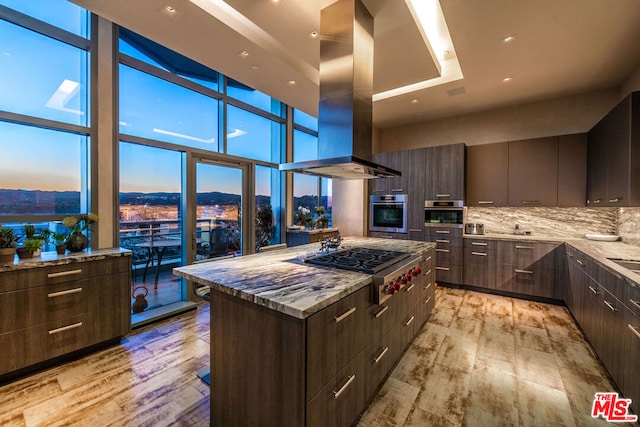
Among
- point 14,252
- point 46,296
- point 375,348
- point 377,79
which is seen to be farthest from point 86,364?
point 377,79

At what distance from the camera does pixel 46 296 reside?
217 cm

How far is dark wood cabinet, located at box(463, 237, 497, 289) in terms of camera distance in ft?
13.3

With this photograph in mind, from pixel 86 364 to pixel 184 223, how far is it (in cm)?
172

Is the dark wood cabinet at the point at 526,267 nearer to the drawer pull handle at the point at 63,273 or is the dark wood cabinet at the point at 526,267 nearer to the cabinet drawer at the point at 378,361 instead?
the cabinet drawer at the point at 378,361

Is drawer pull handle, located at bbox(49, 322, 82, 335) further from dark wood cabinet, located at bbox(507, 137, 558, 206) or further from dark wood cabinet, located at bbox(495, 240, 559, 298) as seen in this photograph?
dark wood cabinet, located at bbox(507, 137, 558, 206)

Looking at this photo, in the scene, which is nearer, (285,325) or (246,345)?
(285,325)

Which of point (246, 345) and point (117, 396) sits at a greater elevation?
point (246, 345)

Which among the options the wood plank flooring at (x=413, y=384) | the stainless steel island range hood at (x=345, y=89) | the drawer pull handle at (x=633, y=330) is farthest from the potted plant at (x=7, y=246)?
the drawer pull handle at (x=633, y=330)

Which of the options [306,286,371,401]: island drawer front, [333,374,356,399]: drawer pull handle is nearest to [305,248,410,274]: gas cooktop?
[306,286,371,401]: island drawer front

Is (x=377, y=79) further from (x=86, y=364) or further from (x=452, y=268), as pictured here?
(x=86, y=364)

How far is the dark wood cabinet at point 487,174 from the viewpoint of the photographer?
4.18m

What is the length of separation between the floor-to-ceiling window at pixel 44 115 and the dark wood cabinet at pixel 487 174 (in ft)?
16.9

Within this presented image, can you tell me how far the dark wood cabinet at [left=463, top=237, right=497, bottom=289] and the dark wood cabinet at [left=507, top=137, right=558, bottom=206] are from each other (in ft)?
2.55

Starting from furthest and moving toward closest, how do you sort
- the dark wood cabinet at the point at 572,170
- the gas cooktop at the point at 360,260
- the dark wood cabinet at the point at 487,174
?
the dark wood cabinet at the point at 487,174 < the dark wood cabinet at the point at 572,170 < the gas cooktop at the point at 360,260
